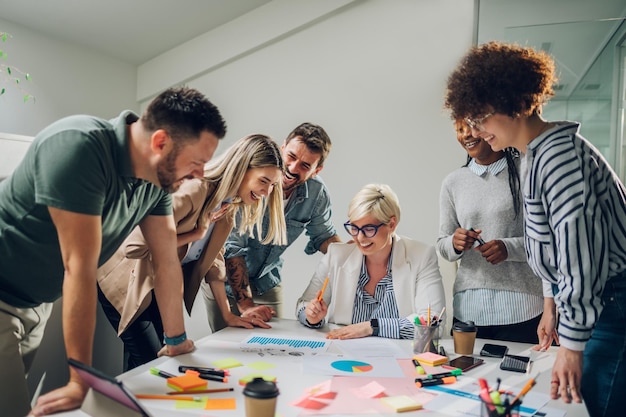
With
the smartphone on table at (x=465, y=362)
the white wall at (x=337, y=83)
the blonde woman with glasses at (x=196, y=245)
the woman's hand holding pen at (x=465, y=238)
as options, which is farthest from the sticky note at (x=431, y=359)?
the white wall at (x=337, y=83)

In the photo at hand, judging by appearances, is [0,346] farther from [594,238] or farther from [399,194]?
[399,194]

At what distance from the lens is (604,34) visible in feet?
10.7

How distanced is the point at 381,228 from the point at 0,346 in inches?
53.0

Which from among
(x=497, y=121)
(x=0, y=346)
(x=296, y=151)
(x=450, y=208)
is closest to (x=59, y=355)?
(x=0, y=346)

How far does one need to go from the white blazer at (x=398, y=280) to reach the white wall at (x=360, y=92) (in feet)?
4.67

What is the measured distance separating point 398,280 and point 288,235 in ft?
2.42

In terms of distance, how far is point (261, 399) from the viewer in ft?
3.60

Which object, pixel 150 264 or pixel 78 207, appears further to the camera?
pixel 150 264

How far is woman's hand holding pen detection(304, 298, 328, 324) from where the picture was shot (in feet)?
6.69

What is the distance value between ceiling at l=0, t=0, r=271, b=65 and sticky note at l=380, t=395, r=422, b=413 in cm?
273

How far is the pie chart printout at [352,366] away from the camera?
1535 millimetres

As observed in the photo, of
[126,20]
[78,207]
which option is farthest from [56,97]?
[78,207]

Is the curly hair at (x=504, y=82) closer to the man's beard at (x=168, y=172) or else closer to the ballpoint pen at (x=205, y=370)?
the man's beard at (x=168, y=172)

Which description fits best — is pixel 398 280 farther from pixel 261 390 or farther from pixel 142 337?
pixel 261 390
